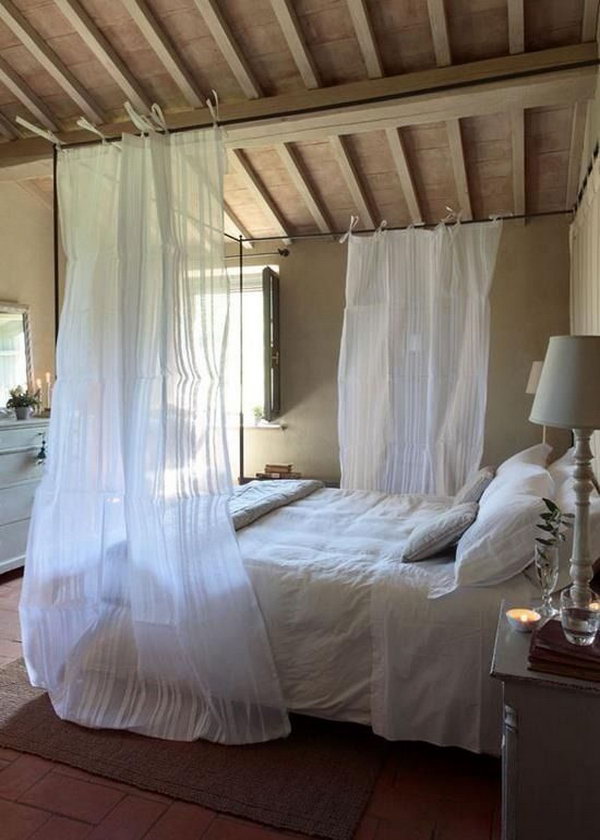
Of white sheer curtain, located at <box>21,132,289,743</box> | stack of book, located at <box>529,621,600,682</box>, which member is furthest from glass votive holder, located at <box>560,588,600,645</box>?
white sheer curtain, located at <box>21,132,289,743</box>

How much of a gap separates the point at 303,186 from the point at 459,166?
1.12 meters

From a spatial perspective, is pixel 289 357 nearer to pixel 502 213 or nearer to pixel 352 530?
pixel 502 213

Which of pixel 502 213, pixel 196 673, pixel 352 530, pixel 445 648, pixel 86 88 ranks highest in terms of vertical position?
pixel 86 88

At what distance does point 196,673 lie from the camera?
2391mm

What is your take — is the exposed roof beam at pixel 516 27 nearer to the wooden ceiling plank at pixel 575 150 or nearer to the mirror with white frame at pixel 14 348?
the wooden ceiling plank at pixel 575 150

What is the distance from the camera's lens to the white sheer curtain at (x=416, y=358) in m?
4.02

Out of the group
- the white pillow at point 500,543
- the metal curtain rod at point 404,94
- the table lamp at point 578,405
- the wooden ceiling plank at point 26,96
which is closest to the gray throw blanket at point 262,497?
the white pillow at point 500,543

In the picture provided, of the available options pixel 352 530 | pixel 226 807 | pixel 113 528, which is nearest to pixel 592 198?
pixel 352 530

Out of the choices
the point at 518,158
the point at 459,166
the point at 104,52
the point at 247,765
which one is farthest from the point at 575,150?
the point at 247,765

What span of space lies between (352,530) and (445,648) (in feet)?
2.96

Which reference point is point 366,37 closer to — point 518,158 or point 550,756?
point 518,158

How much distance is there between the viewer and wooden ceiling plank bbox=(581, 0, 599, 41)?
2863mm

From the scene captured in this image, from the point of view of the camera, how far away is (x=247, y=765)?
221 centimetres

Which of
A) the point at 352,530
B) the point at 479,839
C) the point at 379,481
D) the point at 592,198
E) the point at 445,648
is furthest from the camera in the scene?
the point at 379,481
